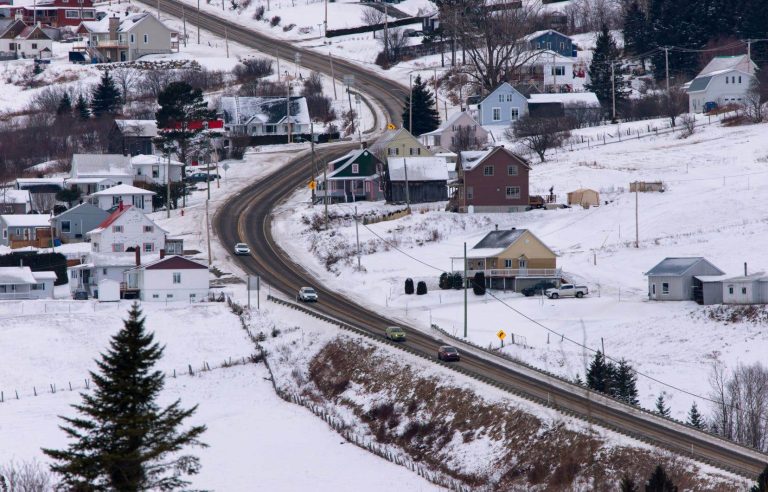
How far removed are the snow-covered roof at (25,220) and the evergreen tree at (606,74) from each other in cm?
5540

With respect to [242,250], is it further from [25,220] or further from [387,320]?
[387,320]

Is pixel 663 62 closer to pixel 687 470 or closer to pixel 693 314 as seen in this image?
pixel 693 314

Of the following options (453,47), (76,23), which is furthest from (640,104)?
(76,23)

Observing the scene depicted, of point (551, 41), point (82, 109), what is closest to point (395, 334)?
point (82, 109)

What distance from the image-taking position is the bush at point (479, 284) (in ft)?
300

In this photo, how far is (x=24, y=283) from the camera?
3706 inches

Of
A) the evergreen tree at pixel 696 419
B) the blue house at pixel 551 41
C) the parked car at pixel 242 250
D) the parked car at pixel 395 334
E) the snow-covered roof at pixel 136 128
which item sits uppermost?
the blue house at pixel 551 41

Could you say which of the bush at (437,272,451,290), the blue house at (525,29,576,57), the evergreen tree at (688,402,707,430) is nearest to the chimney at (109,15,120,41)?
the blue house at (525,29,576,57)

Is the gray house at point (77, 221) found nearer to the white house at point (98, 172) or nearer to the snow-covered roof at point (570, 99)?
the white house at point (98, 172)

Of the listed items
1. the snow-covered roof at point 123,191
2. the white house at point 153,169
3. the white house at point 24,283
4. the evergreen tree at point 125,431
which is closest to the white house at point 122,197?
the snow-covered roof at point 123,191

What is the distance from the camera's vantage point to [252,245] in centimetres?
10794

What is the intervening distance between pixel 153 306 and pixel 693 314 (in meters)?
32.2

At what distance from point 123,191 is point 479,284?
1474 inches

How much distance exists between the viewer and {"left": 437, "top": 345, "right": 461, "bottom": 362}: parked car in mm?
74125
